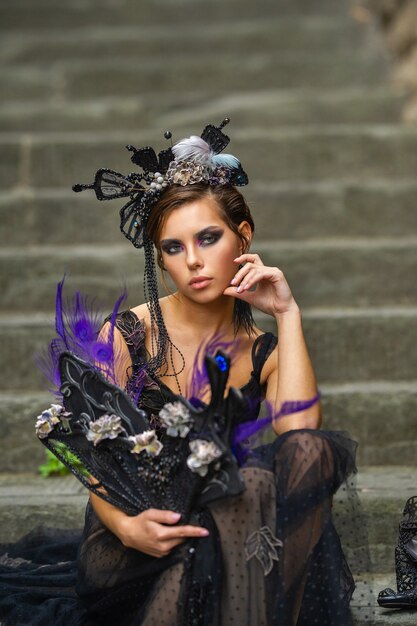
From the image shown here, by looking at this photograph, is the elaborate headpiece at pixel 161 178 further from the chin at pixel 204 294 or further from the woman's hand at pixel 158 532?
the woman's hand at pixel 158 532

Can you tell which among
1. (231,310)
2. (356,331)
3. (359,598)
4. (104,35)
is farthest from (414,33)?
(359,598)

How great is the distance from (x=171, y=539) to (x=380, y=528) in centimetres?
104

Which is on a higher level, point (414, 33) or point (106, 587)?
point (414, 33)

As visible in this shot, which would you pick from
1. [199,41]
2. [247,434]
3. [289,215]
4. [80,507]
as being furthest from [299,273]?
[199,41]

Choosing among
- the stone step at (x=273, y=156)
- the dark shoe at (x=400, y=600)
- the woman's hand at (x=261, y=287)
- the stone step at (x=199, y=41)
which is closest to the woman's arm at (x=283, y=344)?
the woman's hand at (x=261, y=287)

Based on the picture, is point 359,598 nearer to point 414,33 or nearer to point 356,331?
point 356,331

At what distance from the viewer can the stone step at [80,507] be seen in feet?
10.0

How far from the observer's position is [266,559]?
2.24 metres

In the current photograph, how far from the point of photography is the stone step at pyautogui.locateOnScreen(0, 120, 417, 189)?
4.73 m

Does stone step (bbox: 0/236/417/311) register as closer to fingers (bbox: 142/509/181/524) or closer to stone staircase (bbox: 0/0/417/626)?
stone staircase (bbox: 0/0/417/626)

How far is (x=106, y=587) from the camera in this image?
2.41 metres

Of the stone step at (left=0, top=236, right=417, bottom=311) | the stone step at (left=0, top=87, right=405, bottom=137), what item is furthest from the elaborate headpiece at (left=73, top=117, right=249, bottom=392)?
the stone step at (left=0, top=87, right=405, bottom=137)

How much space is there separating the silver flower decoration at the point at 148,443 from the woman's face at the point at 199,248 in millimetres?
523

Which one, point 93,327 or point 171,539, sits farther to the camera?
point 93,327
